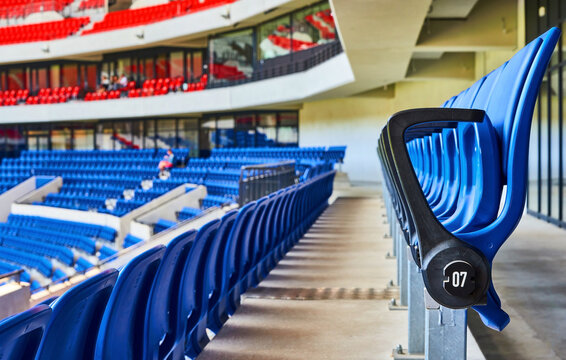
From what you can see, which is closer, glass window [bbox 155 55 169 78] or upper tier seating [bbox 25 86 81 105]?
glass window [bbox 155 55 169 78]

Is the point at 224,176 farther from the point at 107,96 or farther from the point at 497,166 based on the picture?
the point at 497,166

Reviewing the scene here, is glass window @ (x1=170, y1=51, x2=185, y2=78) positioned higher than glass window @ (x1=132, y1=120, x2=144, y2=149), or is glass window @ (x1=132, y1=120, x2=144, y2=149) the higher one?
glass window @ (x1=170, y1=51, x2=185, y2=78)

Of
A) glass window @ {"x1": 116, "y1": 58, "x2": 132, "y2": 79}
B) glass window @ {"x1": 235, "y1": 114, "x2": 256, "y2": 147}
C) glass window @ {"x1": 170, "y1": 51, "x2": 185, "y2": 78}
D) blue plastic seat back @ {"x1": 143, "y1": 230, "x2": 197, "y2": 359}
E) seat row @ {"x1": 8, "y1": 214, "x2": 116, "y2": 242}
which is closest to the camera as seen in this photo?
blue plastic seat back @ {"x1": 143, "y1": 230, "x2": 197, "y2": 359}

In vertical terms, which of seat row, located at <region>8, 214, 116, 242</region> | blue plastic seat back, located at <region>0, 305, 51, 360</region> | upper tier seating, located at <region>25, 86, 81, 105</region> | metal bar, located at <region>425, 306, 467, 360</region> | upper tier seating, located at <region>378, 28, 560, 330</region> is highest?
upper tier seating, located at <region>25, 86, 81, 105</region>

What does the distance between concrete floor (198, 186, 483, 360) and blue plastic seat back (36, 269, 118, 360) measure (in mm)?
1052

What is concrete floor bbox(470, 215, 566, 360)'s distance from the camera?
7.78 ft

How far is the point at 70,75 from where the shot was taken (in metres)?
20.3

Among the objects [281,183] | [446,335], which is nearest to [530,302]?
[446,335]

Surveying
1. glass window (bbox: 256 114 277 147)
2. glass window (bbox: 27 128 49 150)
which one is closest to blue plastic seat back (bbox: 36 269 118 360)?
glass window (bbox: 256 114 277 147)

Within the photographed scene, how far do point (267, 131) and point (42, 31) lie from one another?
965 cm

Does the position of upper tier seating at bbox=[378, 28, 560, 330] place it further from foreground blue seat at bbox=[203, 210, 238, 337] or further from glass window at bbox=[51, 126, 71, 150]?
glass window at bbox=[51, 126, 71, 150]

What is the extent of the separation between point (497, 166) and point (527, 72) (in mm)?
171

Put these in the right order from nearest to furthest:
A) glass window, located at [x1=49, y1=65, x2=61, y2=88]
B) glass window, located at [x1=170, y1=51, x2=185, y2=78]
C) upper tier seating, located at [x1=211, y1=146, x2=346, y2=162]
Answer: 1. upper tier seating, located at [x1=211, y1=146, x2=346, y2=162]
2. glass window, located at [x1=170, y1=51, x2=185, y2=78]
3. glass window, located at [x1=49, y1=65, x2=61, y2=88]

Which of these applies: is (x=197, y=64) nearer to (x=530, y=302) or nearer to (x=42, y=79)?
(x=42, y=79)
